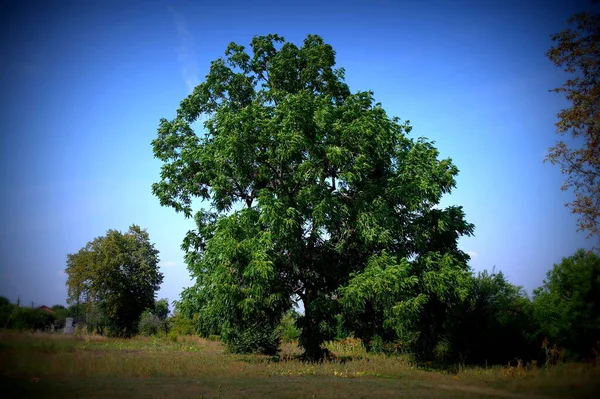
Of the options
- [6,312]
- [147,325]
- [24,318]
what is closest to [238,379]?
[24,318]

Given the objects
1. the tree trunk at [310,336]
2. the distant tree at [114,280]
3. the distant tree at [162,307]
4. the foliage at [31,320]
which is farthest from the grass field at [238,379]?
the distant tree at [162,307]

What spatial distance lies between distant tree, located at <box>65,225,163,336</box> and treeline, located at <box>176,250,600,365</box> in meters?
24.6

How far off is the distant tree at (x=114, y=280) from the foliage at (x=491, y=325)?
35576 millimetres

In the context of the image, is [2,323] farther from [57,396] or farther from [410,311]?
[410,311]

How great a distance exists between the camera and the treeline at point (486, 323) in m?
18.6

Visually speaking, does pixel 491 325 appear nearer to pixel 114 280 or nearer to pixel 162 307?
pixel 114 280

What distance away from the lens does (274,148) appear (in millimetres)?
20453

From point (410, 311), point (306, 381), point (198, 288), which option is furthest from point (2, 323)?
point (410, 311)

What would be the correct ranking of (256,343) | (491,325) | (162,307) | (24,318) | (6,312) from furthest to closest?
(162,307), (256,343), (491,325), (24,318), (6,312)

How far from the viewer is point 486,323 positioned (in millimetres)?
23734

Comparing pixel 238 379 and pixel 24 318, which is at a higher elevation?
pixel 24 318

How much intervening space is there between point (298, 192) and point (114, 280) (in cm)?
3362

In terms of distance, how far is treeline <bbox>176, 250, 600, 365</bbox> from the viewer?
733 inches

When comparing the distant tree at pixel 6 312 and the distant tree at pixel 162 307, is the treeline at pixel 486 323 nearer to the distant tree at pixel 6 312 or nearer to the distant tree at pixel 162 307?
the distant tree at pixel 6 312
